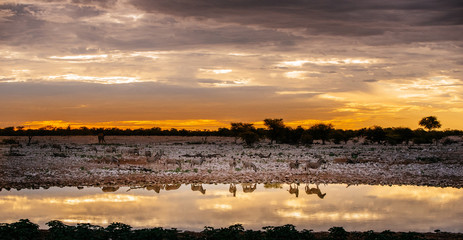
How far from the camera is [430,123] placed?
10619 cm

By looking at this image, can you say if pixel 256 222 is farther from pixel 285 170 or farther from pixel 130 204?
pixel 285 170

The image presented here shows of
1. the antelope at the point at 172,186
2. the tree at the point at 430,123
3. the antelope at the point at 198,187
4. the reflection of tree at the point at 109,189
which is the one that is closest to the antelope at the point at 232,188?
the antelope at the point at 198,187

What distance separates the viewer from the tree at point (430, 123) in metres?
106

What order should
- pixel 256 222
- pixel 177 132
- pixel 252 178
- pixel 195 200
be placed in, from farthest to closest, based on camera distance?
pixel 177 132 < pixel 252 178 < pixel 195 200 < pixel 256 222

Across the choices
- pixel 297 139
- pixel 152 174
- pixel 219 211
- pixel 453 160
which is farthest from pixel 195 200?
pixel 297 139

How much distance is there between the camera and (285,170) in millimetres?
31297

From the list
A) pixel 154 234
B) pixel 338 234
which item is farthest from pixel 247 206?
pixel 154 234

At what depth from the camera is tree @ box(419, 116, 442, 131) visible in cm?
10606

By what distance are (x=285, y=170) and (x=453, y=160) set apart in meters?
17.0

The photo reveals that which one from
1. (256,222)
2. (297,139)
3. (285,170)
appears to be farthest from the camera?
(297,139)

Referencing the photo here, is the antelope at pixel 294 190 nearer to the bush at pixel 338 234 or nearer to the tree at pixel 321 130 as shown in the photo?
the bush at pixel 338 234

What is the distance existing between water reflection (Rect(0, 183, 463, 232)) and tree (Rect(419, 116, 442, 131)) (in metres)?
86.3

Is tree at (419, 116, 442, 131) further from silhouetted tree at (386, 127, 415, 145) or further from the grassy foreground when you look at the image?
the grassy foreground

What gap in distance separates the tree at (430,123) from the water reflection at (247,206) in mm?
86277
